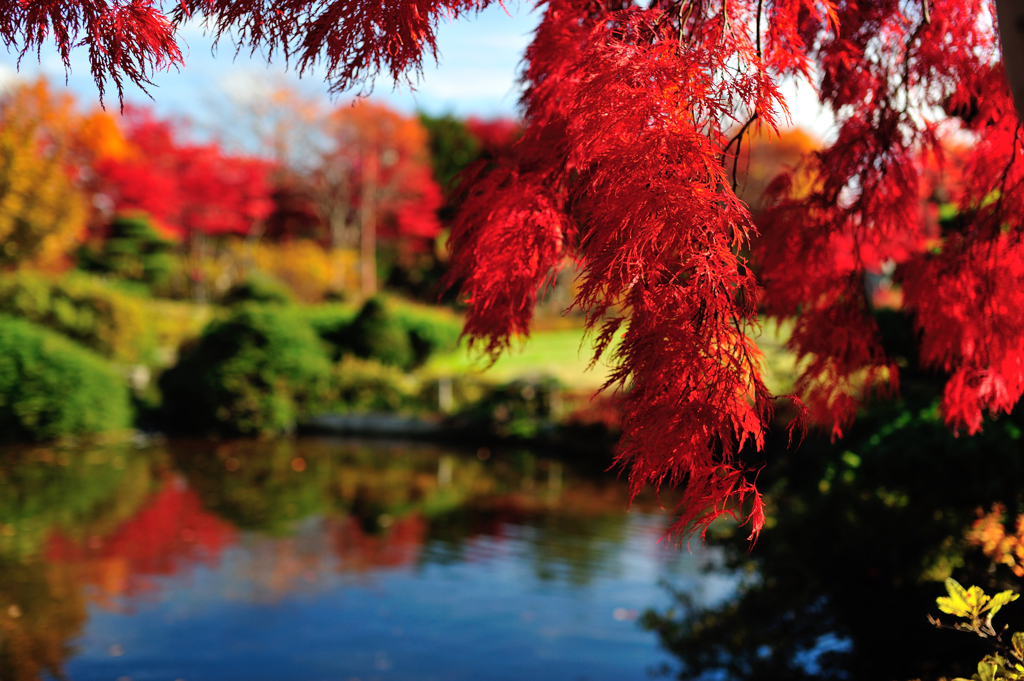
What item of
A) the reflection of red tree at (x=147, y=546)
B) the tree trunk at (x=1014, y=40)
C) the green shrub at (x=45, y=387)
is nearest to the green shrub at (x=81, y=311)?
the green shrub at (x=45, y=387)

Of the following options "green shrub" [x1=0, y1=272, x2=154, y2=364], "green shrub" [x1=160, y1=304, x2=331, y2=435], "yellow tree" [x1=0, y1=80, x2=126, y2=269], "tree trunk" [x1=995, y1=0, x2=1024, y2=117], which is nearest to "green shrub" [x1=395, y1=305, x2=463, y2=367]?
"green shrub" [x1=160, y1=304, x2=331, y2=435]

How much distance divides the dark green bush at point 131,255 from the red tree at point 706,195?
2421 centimetres

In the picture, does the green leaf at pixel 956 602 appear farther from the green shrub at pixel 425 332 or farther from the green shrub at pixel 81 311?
the green shrub at pixel 425 332

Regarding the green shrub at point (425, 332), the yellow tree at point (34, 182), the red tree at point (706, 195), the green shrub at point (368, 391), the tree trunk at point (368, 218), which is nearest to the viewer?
the red tree at point (706, 195)

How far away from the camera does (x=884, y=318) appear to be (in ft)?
24.1

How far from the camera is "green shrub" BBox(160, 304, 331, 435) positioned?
533 inches

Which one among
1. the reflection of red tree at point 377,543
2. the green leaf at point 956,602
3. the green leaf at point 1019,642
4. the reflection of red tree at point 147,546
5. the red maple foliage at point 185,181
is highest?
the red maple foliage at point 185,181

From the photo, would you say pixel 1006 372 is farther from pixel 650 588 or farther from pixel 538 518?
pixel 538 518

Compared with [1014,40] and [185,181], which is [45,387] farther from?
[185,181]

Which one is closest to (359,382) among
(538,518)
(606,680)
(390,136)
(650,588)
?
(538,518)

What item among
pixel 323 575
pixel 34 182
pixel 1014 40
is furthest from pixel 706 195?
pixel 34 182

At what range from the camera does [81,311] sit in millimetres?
15703

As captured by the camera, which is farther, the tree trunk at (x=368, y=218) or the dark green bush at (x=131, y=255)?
the tree trunk at (x=368, y=218)

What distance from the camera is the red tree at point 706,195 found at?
182cm
